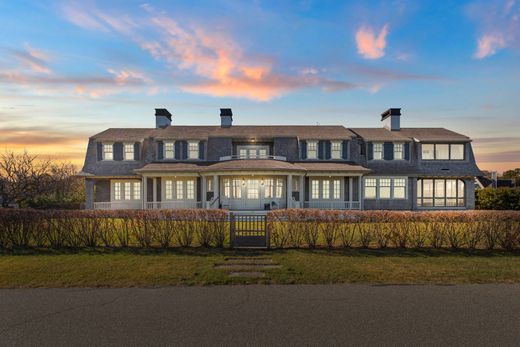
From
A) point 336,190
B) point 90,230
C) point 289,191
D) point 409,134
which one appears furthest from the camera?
point 409,134

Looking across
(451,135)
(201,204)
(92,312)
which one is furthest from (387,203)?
(92,312)

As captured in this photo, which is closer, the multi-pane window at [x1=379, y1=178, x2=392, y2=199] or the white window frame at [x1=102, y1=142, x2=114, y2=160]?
the multi-pane window at [x1=379, y1=178, x2=392, y2=199]

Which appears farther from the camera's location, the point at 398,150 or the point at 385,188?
the point at 398,150

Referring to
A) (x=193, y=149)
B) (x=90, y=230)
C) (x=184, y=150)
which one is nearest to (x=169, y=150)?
(x=184, y=150)

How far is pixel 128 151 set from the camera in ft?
91.2

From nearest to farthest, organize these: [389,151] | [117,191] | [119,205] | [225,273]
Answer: [225,273], [119,205], [117,191], [389,151]

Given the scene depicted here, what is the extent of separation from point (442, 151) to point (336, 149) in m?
9.28

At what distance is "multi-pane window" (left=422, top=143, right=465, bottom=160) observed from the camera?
2794 cm

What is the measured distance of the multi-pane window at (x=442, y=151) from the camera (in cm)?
2794

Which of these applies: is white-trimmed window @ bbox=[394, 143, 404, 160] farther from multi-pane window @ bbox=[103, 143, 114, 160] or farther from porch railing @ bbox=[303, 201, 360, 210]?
multi-pane window @ bbox=[103, 143, 114, 160]

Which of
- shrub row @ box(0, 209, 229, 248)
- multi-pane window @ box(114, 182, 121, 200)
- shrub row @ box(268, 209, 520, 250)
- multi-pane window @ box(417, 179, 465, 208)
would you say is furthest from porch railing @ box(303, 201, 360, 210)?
multi-pane window @ box(114, 182, 121, 200)

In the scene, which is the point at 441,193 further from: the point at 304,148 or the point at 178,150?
the point at 178,150

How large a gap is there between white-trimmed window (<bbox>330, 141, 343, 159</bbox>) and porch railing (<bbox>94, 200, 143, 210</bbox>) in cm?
1678

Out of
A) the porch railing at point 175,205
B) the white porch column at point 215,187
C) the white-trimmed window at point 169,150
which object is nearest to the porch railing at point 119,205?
the porch railing at point 175,205
